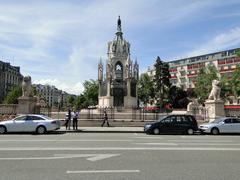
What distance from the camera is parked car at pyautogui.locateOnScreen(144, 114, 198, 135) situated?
22.8 metres

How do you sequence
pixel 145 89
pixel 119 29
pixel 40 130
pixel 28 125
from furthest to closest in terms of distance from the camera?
pixel 145 89 → pixel 119 29 → pixel 40 130 → pixel 28 125

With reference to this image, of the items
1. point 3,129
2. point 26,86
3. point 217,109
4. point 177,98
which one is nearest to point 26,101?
point 26,86

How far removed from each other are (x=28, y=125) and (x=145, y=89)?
6942 cm

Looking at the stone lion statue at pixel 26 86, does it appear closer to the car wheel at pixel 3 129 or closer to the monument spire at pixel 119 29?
the car wheel at pixel 3 129

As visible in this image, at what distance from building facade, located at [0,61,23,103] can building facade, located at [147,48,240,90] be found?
186ft

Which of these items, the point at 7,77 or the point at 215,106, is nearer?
the point at 215,106

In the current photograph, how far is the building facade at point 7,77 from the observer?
13088cm

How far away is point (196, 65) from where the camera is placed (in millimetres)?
116438

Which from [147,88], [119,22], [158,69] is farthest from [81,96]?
[119,22]
